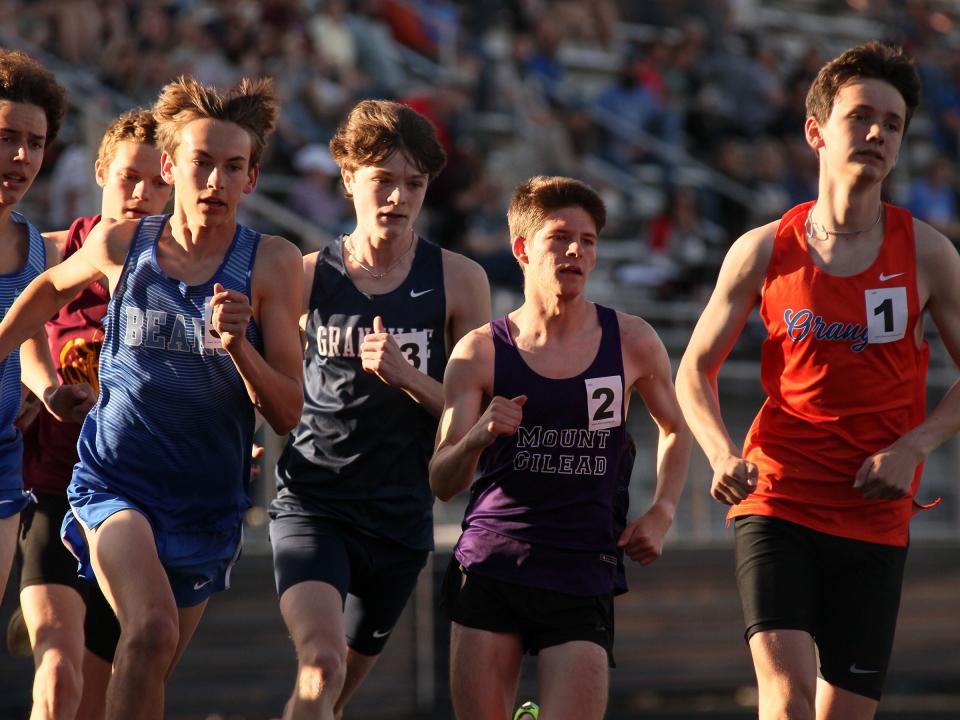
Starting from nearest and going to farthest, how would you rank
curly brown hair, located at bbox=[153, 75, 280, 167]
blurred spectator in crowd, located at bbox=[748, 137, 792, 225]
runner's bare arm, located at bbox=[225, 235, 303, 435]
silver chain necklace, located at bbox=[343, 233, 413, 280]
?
1. runner's bare arm, located at bbox=[225, 235, 303, 435]
2. curly brown hair, located at bbox=[153, 75, 280, 167]
3. silver chain necklace, located at bbox=[343, 233, 413, 280]
4. blurred spectator in crowd, located at bbox=[748, 137, 792, 225]

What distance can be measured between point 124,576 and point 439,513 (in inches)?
255

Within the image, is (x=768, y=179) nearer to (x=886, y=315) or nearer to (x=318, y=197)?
(x=318, y=197)

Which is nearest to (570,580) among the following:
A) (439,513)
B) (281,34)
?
Result: (439,513)

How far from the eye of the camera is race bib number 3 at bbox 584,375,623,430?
Result: 17.9 feet

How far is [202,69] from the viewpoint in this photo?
13.8 metres

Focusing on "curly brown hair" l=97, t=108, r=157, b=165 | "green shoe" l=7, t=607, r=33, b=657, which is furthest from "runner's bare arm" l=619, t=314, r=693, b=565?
"green shoe" l=7, t=607, r=33, b=657

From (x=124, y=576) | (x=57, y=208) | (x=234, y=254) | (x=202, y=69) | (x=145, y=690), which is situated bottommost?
(x=145, y=690)

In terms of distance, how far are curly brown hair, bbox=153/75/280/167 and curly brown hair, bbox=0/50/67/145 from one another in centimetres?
47

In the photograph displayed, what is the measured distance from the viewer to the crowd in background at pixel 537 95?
44.0 feet

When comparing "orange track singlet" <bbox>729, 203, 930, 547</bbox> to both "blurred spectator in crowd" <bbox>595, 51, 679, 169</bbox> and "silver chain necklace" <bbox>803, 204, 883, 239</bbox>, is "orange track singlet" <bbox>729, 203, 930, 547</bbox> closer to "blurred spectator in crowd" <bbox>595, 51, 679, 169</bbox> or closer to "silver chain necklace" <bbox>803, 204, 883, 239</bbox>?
"silver chain necklace" <bbox>803, 204, 883, 239</bbox>

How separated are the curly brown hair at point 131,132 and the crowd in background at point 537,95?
16.3 ft

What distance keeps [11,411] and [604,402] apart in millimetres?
2283

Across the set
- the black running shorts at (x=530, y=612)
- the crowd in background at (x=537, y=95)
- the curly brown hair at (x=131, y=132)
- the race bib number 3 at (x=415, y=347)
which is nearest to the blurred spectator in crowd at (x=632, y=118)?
the crowd in background at (x=537, y=95)

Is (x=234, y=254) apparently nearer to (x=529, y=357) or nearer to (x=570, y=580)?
(x=529, y=357)
